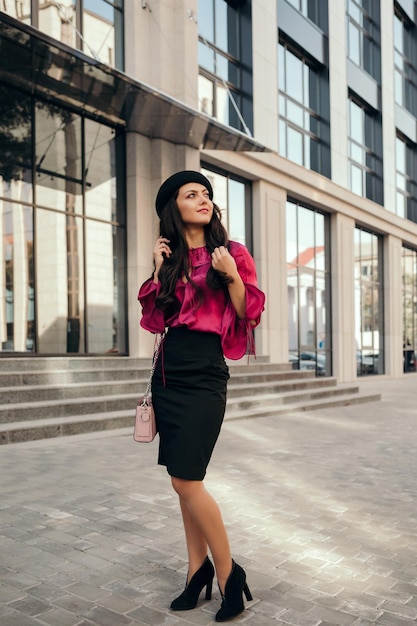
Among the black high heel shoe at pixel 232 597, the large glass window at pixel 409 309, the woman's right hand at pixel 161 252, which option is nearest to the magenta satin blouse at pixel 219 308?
the woman's right hand at pixel 161 252

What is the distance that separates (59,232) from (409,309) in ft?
66.1

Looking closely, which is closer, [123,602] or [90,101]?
[123,602]

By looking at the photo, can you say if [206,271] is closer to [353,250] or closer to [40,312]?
[40,312]

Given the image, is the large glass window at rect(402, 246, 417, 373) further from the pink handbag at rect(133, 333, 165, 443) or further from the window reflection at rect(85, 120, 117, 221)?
the pink handbag at rect(133, 333, 165, 443)

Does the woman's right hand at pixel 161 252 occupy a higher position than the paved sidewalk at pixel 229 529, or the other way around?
the woman's right hand at pixel 161 252

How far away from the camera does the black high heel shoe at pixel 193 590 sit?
291cm

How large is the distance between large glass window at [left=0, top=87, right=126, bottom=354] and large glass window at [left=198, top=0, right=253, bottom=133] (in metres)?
3.35

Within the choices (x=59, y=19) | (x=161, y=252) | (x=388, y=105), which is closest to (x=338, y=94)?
(x=388, y=105)

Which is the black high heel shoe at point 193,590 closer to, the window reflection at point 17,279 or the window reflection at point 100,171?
the window reflection at point 17,279

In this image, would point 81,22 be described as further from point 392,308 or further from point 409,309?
point 409,309

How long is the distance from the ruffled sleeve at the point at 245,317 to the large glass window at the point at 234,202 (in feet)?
45.2

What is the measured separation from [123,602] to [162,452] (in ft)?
2.64

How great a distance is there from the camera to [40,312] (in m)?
12.8

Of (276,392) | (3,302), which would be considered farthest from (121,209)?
(276,392)
